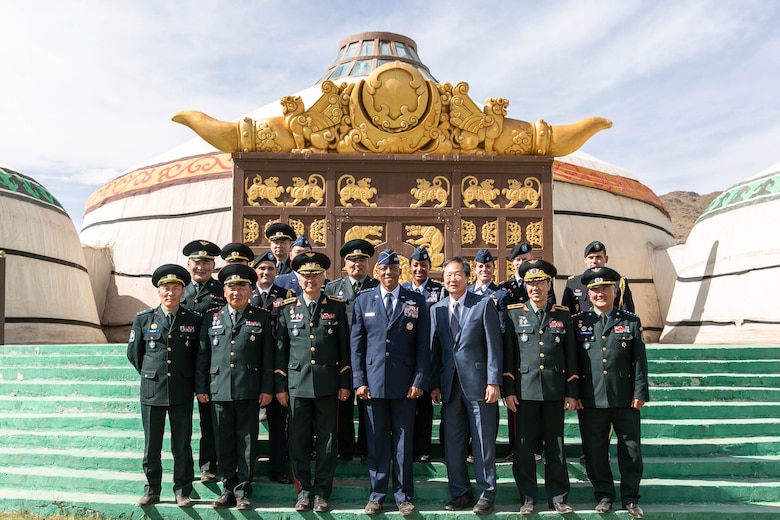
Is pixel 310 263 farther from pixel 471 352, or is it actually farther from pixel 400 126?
pixel 400 126

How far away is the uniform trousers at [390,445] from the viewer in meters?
3.61

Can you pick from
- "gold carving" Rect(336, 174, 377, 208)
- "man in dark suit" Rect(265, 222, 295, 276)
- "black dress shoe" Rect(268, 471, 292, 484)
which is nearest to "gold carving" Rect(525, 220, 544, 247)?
"gold carving" Rect(336, 174, 377, 208)

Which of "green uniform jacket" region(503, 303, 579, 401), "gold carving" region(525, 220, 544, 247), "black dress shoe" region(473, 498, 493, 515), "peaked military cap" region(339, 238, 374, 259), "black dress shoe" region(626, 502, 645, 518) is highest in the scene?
"gold carving" region(525, 220, 544, 247)

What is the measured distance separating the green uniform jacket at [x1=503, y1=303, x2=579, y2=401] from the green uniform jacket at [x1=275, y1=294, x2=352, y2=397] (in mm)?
982

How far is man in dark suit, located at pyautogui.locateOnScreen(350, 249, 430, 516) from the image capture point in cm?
362

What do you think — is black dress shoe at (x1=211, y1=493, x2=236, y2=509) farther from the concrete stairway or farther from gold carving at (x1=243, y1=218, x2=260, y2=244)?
gold carving at (x1=243, y1=218, x2=260, y2=244)

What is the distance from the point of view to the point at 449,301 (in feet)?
12.6

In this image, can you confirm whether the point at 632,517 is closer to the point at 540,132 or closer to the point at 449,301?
the point at 449,301

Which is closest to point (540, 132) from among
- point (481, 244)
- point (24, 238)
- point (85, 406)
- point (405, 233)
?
point (481, 244)

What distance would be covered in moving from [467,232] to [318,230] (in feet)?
5.72

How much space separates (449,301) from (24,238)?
331 inches

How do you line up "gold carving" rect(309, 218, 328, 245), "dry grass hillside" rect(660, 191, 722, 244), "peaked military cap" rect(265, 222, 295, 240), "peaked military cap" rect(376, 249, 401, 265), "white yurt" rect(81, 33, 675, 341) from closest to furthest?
"peaked military cap" rect(376, 249, 401, 265)
"peaked military cap" rect(265, 222, 295, 240)
"gold carving" rect(309, 218, 328, 245)
"white yurt" rect(81, 33, 675, 341)
"dry grass hillside" rect(660, 191, 722, 244)

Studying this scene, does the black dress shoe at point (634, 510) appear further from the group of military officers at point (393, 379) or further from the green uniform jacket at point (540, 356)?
the green uniform jacket at point (540, 356)

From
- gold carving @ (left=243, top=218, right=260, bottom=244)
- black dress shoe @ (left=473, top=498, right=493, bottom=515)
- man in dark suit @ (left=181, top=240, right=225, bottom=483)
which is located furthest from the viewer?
gold carving @ (left=243, top=218, right=260, bottom=244)
